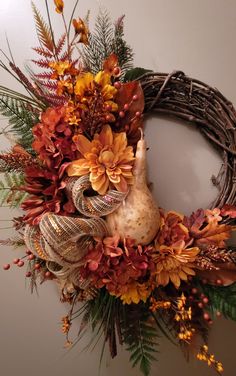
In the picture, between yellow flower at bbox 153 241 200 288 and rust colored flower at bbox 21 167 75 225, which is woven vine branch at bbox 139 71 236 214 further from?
rust colored flower at bbox 21 167 75 225

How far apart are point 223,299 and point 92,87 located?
22.6 inches

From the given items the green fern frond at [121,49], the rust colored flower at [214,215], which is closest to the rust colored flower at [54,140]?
the green fern frond at [121,49]

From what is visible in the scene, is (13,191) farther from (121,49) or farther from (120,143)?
(121,49)

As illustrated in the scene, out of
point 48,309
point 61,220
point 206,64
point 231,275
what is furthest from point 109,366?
point 206,64

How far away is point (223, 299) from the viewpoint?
811mm

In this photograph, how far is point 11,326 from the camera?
106 cm

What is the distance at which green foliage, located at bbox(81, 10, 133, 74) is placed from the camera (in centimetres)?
86

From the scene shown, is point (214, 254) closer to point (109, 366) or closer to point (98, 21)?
point (109, 366)

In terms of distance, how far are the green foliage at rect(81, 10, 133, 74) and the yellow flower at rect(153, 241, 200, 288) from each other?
0.48 meters

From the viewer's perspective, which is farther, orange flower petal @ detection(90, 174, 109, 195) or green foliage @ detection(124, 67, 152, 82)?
green foliage @ detection(124, 67, 152, 82)

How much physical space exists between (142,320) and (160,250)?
8.4 inches

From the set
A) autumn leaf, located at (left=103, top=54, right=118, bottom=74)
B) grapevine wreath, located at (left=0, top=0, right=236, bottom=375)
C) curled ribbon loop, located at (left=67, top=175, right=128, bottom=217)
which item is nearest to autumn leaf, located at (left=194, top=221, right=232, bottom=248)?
grapevine wreath, located at (left=0, top=0, right=236, bottom=375)

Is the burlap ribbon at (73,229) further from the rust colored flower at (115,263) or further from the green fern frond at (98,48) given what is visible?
the green fern frond at (98,48)

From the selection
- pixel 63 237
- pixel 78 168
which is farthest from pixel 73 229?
pixel 78 168
